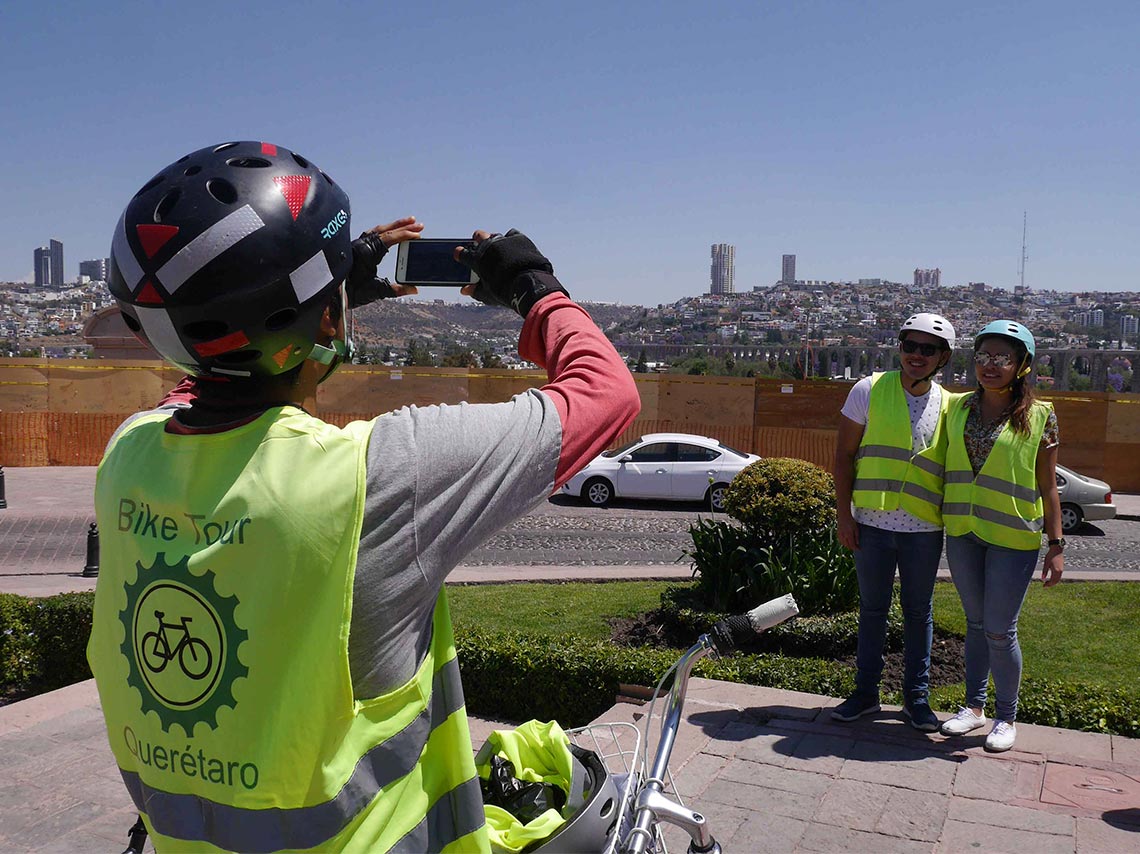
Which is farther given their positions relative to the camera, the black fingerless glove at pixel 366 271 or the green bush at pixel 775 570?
the green bush at pixel 775 570

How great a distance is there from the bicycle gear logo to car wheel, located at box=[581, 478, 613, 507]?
16.9m

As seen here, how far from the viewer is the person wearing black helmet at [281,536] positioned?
1.35 m

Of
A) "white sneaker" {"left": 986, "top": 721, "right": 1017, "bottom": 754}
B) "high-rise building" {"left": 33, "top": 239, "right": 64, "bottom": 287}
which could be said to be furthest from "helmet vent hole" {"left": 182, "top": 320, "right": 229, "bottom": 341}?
"high-rise building" {"left": 33, "top": 239, "right": 64, "bottom": 287}

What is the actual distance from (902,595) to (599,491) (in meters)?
12.9

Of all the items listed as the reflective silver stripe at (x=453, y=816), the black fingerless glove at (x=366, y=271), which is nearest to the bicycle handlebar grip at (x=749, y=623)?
the reflective silver stripe at (x=453, y=816)

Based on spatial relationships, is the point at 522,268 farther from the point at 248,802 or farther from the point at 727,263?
the point at 727,263

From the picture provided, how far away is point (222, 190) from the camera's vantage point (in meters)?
1.46

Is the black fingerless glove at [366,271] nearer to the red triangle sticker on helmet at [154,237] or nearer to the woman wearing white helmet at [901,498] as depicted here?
the red triangle sticker on helmet at [154,237]

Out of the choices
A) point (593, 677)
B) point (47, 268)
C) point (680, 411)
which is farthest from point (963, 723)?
point (47, 268)

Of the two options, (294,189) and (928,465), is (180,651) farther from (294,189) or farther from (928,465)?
(928,465)

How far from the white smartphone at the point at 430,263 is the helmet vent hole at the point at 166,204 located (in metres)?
0.63

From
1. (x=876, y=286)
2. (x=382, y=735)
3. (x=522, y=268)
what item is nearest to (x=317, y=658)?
(x=382, y=735)

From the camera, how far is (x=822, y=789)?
4.75m

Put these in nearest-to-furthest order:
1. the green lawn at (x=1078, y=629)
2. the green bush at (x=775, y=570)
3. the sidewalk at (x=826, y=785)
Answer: the sidewalk at (x=826, y=785), the green lawn at (x=1078, y=629), the green bush at (x=775, y=570)
